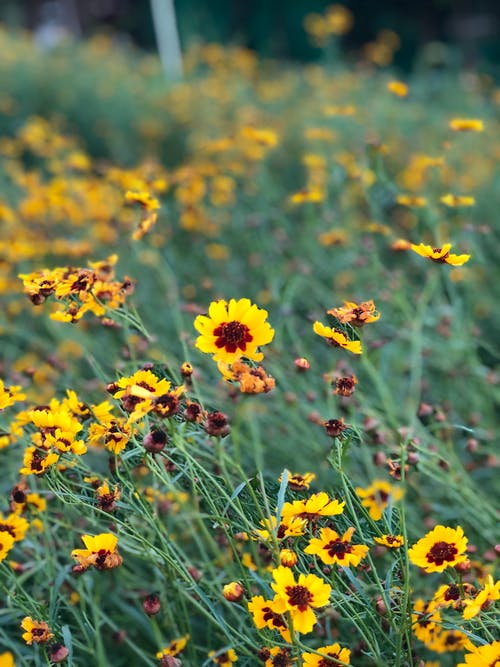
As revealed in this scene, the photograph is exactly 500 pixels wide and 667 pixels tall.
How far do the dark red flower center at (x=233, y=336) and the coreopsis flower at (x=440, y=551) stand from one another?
41 centimetres

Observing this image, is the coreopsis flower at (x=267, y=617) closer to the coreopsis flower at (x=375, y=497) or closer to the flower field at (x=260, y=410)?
the flower field at (x=260, y=410)

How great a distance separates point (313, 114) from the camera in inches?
207

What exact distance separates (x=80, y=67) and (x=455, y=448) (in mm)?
7088

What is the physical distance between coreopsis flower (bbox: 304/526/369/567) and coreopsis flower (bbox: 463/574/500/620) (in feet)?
0.52

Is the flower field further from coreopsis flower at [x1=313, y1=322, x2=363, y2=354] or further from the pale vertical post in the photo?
the pale vertical post

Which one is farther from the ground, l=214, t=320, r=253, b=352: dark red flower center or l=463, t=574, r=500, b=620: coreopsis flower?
l=214, t=320, r=253, b=352: dark red flower center

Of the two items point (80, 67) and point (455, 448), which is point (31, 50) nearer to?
point (80, 67)

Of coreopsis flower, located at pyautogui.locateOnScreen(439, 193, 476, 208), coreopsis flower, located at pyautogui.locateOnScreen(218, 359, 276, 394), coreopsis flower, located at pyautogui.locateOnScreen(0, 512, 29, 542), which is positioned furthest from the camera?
coreopsis flower, located at pyautogui.locateOnScreen(439, 193, 476, 208)

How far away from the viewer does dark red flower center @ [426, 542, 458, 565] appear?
1147 mm

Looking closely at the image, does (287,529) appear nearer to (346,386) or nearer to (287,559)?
(287,559)

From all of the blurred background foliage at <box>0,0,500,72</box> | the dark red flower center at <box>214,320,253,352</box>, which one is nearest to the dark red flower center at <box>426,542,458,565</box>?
the dark red flower center at <box>214,320,253,352</box>

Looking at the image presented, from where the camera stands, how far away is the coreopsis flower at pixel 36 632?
117cm

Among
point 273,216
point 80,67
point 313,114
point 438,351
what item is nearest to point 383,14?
point 80,67

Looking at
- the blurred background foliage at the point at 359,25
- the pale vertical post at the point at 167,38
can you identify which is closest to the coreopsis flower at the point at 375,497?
the pale vertical post at the point at 167,38
